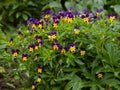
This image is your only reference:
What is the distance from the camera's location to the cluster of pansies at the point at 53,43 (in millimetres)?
3232

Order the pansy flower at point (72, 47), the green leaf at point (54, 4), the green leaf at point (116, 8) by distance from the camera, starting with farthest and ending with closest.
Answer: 1. the green leaf at point (54, 4)
2. the green leaf at point (116, 8)
3. the pansy flower at point (72, 47)

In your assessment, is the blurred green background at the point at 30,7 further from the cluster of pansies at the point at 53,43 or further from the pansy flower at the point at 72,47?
the pansy flower at the point at 72,47

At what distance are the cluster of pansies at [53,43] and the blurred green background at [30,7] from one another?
2.32 meters

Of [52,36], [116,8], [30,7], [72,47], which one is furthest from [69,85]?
[30,7]

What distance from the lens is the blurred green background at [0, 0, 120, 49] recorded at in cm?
595

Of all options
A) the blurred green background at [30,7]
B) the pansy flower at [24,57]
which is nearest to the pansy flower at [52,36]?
the pansy flower at [24,57]

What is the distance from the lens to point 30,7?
20.5 feet

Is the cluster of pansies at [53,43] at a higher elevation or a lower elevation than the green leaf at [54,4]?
lower

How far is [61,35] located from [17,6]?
2894mm

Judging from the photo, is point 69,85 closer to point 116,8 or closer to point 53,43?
point 53,43

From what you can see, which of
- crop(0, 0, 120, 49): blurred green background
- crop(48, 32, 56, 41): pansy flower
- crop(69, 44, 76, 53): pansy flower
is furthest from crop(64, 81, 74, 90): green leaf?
crop(0, 0, 120, 49): blurred green background

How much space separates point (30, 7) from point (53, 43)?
3.08 meters

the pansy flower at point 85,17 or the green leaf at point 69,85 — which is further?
the pansy flower at point 85,17

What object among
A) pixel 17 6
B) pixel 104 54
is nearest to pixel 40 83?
pixel 104 54
